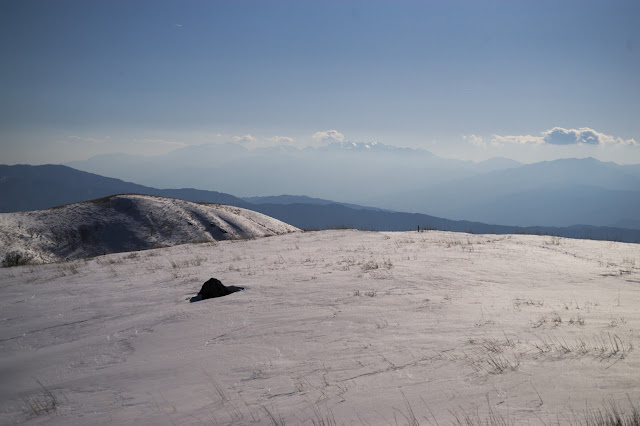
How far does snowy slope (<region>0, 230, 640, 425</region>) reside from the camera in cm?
374

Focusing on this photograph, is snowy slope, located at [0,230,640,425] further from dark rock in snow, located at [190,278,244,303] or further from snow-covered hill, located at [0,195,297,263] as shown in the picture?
snow-covered hill, located at [0,195,297,263]

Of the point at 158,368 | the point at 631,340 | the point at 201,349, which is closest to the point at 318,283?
the point at 201,349

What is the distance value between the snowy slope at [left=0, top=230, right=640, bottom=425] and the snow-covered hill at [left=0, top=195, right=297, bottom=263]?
3444 centimetres

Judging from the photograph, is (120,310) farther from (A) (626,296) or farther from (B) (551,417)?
(A) (626,296)

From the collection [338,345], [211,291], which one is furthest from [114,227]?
[338,345]

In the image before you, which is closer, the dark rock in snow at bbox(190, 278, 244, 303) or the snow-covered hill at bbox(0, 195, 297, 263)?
the dark rock in snow at bbox(190, 278, 244, 303)

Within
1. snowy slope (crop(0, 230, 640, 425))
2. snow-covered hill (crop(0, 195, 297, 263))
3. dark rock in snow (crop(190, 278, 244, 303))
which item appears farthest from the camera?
snow-covered hill (crop(0, 195, 297, 263))

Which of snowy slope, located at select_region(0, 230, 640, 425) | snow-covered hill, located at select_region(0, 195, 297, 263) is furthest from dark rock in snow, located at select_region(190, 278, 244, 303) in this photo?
snow-covered hill, located at select_region(0, 195, 297, 263)

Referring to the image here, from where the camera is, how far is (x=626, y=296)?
7.42 metres

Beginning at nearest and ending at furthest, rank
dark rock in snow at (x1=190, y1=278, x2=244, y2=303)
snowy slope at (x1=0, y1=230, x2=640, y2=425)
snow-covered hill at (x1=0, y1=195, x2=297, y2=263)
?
snowy slope at (x1=0, y1=230, x2=640, y2=425)
dark rock in snow at (x1=190, y1=278, x2=244, y2=303)
snow-covered hill at (x1=0, y1=195, x2=297, y2=263)

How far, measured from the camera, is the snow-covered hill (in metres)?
41.2

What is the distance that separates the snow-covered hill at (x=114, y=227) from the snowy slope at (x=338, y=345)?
3444 centimetres

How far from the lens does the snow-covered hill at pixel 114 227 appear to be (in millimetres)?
41188

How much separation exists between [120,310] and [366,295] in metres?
6.19
